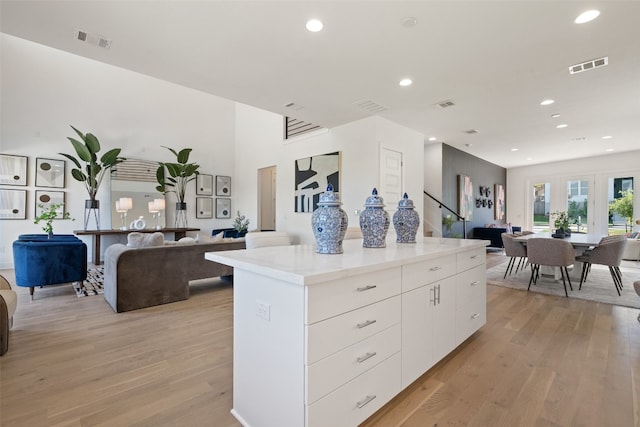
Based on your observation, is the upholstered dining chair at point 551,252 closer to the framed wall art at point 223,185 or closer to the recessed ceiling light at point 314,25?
the recessed ceiling light at point 314,25

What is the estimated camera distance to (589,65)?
3303 millimetres

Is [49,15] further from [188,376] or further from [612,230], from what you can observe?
[612,230]

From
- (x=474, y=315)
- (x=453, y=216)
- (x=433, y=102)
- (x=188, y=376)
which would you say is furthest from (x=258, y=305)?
(x=453, y=216)

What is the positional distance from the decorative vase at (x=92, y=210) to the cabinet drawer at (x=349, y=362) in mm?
7035

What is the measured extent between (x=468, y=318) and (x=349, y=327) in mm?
1601

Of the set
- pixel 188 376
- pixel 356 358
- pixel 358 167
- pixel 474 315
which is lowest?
pixel 188 376

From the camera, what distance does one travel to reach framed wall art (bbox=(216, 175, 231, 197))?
8695mm

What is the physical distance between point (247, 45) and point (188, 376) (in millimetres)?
2995

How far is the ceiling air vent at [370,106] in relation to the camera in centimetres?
443

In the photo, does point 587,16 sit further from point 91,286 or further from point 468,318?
point 91,286

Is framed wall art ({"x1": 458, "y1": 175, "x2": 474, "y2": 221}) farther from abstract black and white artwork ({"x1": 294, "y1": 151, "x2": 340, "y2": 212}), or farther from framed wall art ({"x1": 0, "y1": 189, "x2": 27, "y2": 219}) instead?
framed wall art ({"x1": 0, "y1": 189, "x2": 27, "y2": 219})

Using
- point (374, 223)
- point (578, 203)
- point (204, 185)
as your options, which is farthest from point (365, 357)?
point (578, 203)

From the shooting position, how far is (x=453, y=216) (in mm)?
7531

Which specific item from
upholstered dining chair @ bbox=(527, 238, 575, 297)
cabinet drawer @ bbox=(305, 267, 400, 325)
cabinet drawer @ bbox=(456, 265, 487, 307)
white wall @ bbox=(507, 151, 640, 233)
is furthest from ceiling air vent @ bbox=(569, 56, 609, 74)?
white wall @ bbox=(507, 151, 640, 233)
